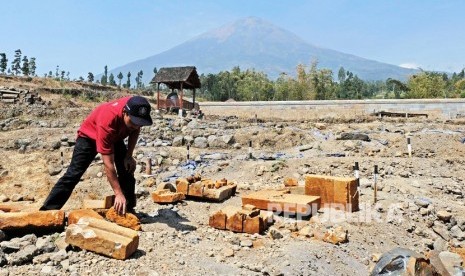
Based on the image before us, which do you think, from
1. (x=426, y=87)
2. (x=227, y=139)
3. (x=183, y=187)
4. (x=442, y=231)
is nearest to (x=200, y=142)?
(x=227, y=139)

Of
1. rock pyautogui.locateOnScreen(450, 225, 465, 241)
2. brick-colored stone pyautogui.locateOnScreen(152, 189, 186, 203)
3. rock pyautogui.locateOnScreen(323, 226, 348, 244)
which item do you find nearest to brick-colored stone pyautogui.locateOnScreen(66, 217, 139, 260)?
brick-colored stone pyautogui.locateOnScreen(152, 189, 186, 203)

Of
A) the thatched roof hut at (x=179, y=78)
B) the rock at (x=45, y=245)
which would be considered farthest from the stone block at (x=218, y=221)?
the thatched roof hut at (x=179, y=78)

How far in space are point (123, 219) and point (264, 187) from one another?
299 centimetres

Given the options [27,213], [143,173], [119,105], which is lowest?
[143,173]

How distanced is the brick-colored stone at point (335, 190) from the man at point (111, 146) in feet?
7.07

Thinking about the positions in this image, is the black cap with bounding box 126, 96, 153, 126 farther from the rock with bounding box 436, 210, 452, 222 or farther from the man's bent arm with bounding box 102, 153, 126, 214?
the rock with bounding box 436, 210, 452, 222

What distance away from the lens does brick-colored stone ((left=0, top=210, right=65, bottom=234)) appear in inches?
123

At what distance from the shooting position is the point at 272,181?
662cm

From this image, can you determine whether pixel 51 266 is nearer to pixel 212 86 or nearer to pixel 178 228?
pixel 178 228

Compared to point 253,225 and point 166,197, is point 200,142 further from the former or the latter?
point 253,225

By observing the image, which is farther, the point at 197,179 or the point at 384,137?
the point at 384,137

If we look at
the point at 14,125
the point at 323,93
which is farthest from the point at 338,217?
the point at 323,93

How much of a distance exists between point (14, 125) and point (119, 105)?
1324cm

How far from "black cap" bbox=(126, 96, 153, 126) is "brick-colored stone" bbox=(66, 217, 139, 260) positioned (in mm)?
848
